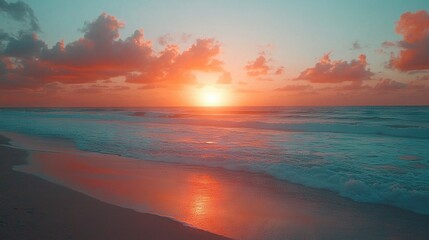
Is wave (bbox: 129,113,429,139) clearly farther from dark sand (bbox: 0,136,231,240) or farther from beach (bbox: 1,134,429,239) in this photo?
dark sand (bbox: 0,136,231,240)

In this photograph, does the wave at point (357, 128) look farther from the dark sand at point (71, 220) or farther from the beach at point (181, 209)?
the dark sand at point (71, 220)

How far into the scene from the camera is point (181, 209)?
18.6 feet

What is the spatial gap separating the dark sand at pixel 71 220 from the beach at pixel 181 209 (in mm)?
14

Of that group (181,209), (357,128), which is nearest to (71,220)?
(181,209)

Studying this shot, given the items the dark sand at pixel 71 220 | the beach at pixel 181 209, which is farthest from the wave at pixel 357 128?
the dark sand at pixel 71 220

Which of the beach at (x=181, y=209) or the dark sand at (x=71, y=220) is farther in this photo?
the beach at (x=181, y=209)

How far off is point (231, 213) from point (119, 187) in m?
2.98

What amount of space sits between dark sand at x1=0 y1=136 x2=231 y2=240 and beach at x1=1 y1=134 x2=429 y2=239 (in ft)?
0.04

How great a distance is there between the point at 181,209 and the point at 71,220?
71.8 inches

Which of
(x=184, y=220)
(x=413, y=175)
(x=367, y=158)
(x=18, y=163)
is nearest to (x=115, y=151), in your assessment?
(x=18, y=163)

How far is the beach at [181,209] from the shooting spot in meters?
4.57

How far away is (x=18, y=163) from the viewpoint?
31.9 feet

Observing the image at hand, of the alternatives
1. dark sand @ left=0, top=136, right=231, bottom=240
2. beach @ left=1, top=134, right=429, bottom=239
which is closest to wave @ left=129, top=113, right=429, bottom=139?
beach @ left=1, top=134, right=429, bottom=239

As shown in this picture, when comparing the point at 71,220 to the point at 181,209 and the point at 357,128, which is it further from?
the point at 357,128
